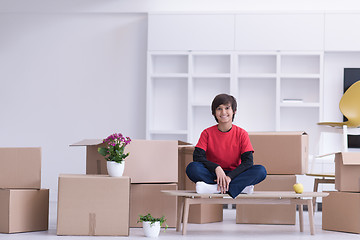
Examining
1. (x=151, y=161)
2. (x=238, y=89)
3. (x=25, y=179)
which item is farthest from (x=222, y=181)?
(x=238, y=89)

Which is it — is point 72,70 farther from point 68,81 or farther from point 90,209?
point 90,209

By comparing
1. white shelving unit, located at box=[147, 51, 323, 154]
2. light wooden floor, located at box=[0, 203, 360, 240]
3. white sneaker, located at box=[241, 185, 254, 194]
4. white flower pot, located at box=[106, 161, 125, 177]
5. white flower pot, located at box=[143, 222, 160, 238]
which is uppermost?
white shelving unit, located at box=[147, 51, 323, 154]

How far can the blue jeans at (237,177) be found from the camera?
3.37 metres

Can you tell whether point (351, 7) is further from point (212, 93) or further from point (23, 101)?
point (23, 101)

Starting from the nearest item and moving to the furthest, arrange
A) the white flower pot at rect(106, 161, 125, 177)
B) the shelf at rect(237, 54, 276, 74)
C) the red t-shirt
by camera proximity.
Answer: the white flower pot at rect(106, 161, 125, 177), the red t-shirt, the shelf at rect(237, 54, 276, 74)

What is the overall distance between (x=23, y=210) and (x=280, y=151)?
1.68 meters

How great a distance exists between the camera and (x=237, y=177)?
3.43 metres

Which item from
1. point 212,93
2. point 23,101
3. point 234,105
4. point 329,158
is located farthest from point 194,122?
point 234,105

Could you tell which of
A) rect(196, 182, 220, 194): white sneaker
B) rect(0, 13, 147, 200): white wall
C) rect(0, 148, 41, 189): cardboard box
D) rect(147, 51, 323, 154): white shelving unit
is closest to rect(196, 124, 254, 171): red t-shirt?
rect(196, 182, 220, 194): white sneaker

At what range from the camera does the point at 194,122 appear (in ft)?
19.8

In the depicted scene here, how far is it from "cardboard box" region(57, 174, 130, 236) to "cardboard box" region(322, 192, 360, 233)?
1.29m

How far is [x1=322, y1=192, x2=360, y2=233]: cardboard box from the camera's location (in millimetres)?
3584

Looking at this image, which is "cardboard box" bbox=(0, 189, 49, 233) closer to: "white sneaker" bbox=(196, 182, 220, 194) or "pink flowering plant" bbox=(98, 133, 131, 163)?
"pink flowering plant" bbox=(98, 133, 131, 163)

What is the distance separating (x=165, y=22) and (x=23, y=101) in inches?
67.6
